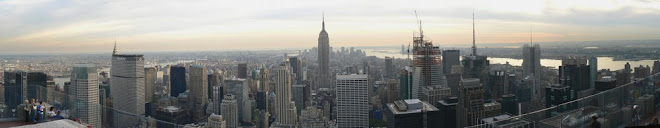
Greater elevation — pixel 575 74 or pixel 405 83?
pixel 575 74

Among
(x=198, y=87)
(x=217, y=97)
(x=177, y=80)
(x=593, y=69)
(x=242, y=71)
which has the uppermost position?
(x=593, y=69)

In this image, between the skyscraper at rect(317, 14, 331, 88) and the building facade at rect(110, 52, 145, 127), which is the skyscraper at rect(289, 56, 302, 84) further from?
the building facade at rect(110, 52, 145, 127)

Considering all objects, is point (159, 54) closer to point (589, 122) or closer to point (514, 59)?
point (514, 59)

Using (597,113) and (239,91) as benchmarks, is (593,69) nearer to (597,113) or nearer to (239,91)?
(597,113)

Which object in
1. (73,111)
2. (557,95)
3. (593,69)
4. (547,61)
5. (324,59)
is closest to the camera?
(73,111)

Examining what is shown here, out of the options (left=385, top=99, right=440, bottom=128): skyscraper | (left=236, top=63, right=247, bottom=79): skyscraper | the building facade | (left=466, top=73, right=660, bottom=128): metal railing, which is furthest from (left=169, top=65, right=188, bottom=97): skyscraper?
(left=466, top=73, right=660, bottom=128): metal railing

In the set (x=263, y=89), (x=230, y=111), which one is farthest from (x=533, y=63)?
(x=263, y=89)

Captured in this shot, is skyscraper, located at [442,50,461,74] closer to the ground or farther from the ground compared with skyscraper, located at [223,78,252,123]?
farther from the ground

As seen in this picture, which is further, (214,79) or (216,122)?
(214,79)
